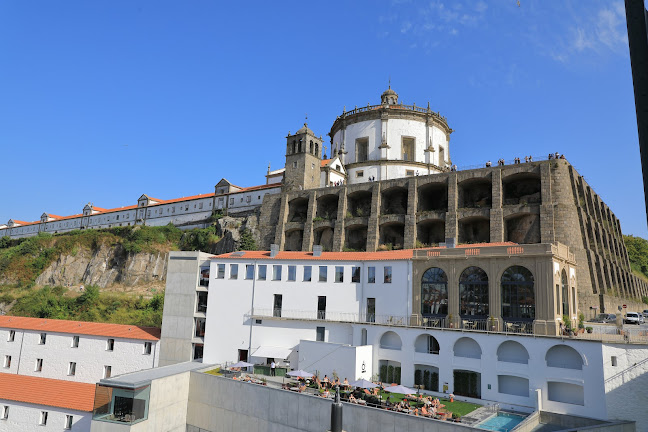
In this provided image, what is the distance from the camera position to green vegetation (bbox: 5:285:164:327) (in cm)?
5550

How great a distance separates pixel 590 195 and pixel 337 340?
32037 mm

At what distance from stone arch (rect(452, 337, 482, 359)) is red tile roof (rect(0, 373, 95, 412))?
24.5 meters

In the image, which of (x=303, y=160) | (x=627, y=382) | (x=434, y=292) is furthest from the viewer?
(x=303, y=160)

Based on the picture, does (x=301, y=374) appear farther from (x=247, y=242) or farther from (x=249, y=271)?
(x=247, y=242)

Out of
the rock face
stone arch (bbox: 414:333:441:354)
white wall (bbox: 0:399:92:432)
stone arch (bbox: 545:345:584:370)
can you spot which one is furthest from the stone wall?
white wall (bbox: 0:399:92:432)

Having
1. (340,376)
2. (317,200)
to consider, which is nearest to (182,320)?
(340,376)

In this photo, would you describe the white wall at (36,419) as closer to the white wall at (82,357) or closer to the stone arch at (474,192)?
the white wall at (82,357)

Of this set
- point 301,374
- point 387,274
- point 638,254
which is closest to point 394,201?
point 387,274

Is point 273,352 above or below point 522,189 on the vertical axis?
below

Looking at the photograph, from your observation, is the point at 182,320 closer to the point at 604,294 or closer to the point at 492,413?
the point at 492,413

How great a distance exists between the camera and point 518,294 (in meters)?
30.3

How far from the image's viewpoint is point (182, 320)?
40375 millimetres

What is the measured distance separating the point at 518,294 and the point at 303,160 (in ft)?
114

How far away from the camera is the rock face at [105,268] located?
66.1 meters
